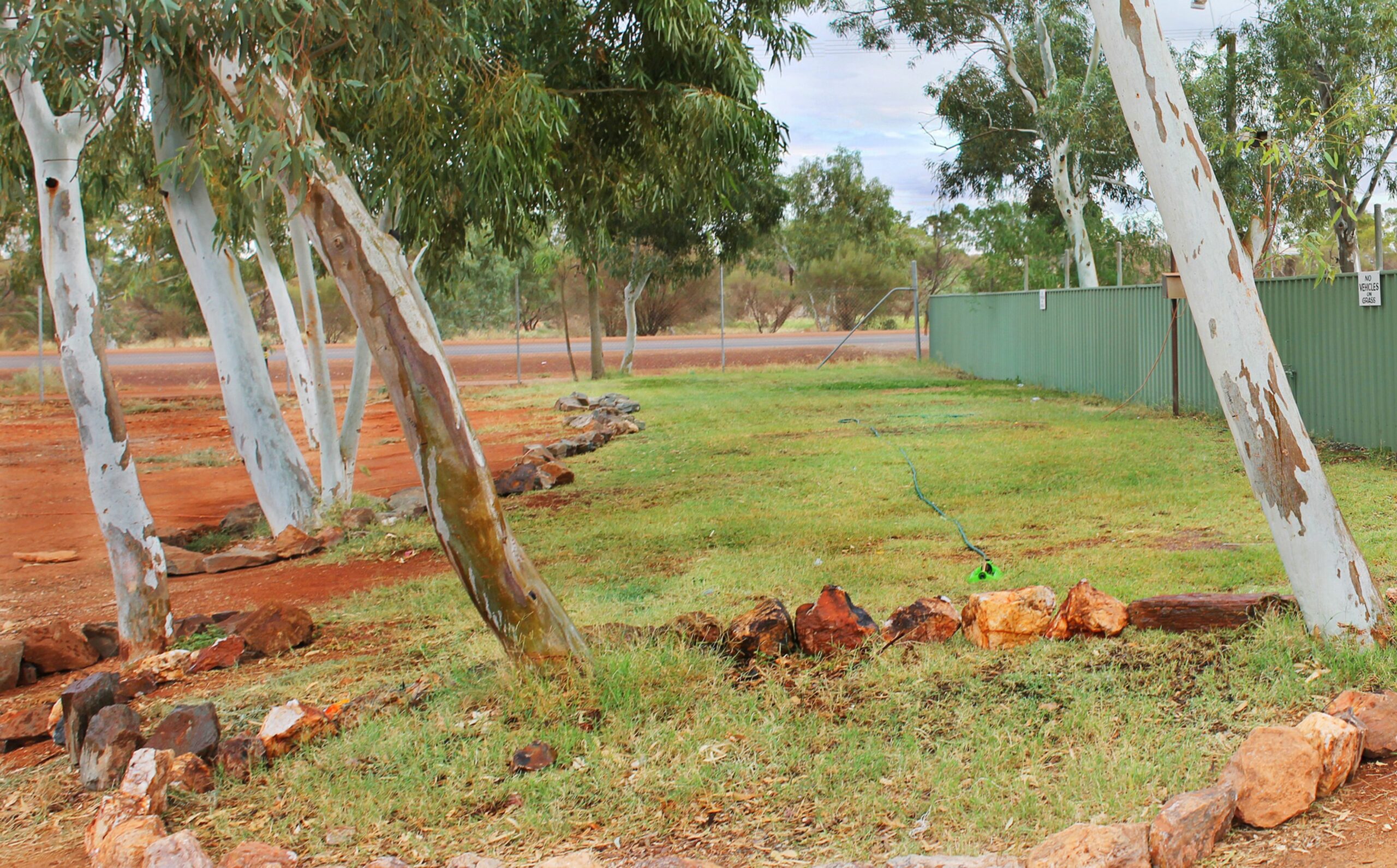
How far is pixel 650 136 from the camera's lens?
1063cm

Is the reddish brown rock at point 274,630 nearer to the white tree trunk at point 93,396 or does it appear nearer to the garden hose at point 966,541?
the white tree trunk at point 93,396

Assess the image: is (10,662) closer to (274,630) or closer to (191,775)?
(274,630)

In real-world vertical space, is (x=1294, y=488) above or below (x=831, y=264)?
below

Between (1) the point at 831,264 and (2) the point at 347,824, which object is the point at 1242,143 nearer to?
(2) the point at 347,824

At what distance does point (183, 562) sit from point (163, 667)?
3.18 metres

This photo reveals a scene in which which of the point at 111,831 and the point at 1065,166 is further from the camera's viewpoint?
the point at 1065,166

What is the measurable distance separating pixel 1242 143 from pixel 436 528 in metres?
5.53

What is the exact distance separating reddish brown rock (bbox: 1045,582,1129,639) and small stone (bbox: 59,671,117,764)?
3.85m

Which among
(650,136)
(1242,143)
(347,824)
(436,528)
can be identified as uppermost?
(650,136)

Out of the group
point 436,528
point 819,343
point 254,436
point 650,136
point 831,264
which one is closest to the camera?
point 436,528

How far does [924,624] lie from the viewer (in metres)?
5.15

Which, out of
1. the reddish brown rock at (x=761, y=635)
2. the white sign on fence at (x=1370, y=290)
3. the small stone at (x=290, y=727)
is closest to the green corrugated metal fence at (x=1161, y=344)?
the white sign on fence at (x=1370, y=290)

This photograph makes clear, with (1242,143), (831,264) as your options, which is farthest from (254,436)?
(831,264)

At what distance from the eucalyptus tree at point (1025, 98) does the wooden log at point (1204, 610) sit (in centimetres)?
1985
